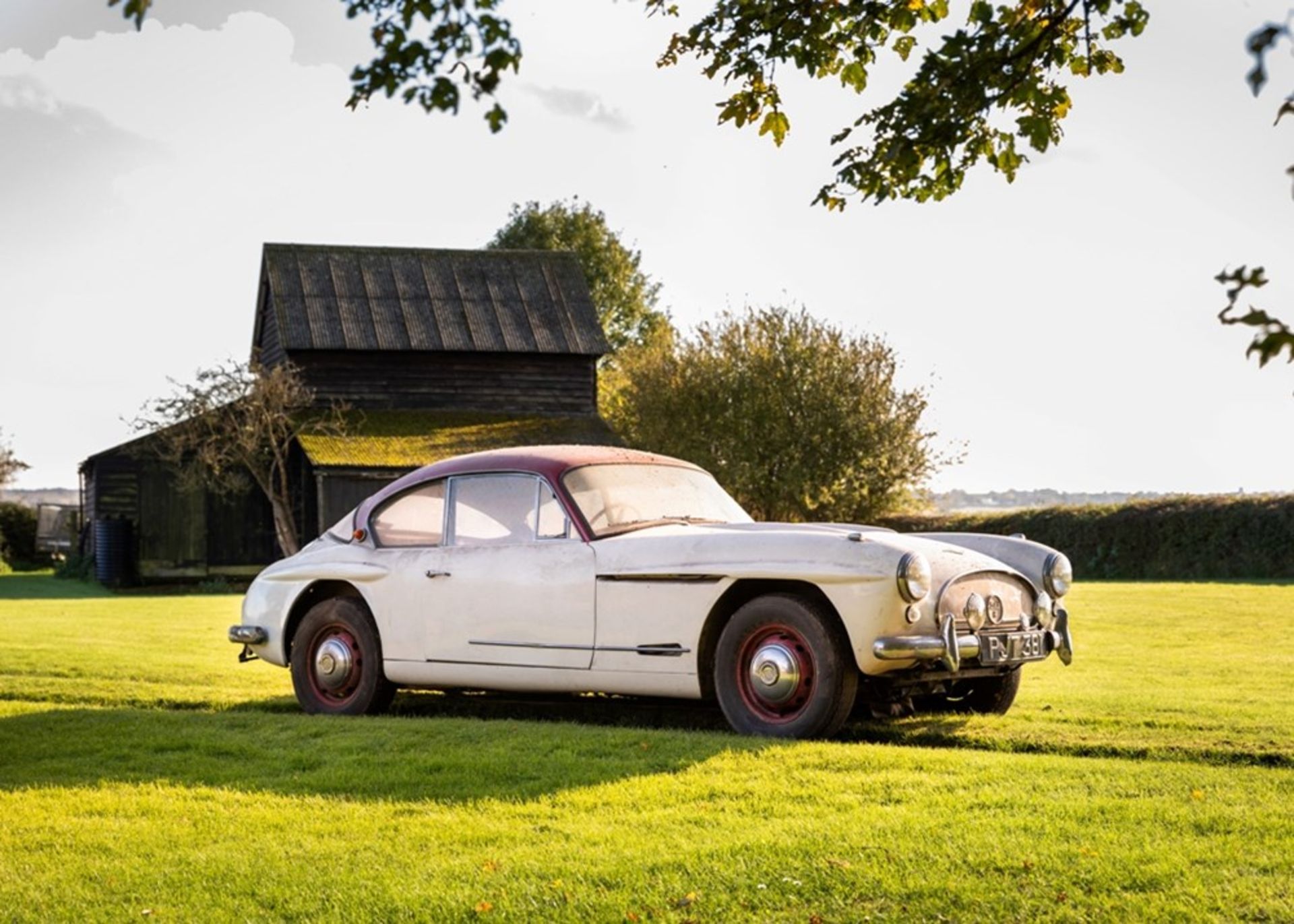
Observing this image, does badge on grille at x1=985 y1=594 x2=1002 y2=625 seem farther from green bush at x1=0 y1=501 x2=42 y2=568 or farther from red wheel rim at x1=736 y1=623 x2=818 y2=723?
green bush at x1=0 y1=501 x2=42 y2=568

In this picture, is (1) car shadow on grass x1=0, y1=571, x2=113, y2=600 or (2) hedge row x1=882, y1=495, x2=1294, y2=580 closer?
(1) car shadow on grass x1=0, y1=571, x2=113, y2=600

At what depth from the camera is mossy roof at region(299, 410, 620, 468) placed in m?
37.6

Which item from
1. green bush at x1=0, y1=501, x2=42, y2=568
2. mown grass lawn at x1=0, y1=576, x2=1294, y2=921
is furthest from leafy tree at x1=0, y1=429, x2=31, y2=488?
mown grass lawn at x1=0, y1=576, x2=1294, y2=921

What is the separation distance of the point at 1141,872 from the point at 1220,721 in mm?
4105

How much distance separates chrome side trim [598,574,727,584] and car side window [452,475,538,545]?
778mm

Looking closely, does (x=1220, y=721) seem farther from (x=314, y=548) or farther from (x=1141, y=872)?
(x=314, y=548)

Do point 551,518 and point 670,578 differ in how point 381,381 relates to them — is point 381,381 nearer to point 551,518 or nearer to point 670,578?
point 551,518

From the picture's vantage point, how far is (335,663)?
10.6 m

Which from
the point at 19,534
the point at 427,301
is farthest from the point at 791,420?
the point at 19,534

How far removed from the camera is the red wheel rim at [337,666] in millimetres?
10555

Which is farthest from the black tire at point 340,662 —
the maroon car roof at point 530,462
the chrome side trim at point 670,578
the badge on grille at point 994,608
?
the badge on grille at point 994,608

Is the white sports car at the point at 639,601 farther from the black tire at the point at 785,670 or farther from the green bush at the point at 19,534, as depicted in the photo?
the green bush at the point at 19,534

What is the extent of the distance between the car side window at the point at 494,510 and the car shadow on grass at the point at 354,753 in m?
1.15

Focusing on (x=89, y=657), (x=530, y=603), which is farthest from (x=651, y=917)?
(x=89, y=657)
